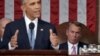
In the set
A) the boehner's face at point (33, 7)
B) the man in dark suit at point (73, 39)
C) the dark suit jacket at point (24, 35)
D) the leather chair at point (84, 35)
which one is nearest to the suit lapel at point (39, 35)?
the dark suit jacket at point (24, 35)

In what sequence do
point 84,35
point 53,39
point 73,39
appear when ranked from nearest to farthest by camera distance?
point 53,39
point 73,39
point 84,35

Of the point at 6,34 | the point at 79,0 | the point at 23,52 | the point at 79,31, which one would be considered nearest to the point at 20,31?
→ the point at 6,34

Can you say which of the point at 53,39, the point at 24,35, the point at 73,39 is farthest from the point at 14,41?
the point at 73,39

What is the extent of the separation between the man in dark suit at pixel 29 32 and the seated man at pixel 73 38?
0.37 m

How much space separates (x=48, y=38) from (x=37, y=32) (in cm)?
14

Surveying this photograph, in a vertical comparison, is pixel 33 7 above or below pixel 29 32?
above

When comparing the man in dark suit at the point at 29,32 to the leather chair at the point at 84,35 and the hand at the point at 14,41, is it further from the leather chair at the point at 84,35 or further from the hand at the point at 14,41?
the leather chair at the point at 84,35

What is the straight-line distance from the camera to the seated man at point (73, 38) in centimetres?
329

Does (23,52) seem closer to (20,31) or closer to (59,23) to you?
(20,31)

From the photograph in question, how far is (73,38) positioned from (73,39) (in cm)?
1

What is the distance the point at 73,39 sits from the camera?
3.32 meters

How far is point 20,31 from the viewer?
297 centimetres

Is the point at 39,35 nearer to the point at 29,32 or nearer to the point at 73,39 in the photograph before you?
the point at 29,32

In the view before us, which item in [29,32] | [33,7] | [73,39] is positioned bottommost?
[73,39]
